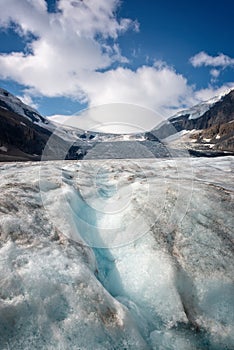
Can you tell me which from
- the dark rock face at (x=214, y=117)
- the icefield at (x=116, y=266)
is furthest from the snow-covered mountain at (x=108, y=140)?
the icefield at (x=116, y=266)

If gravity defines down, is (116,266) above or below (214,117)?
below

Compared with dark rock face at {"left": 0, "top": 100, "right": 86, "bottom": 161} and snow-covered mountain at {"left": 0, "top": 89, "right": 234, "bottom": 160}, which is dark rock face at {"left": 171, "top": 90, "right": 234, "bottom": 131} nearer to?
snow-covered mountain at {"left": 0, "top": 89, "right": 234, "bottom": 160}

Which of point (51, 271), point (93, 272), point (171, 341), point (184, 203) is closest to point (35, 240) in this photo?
point (51, 271)

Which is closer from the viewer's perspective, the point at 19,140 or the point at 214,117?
the point at 19,140

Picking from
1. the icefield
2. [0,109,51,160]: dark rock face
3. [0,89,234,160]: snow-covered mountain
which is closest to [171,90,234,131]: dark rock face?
[0,89,234,160]: snow-covered mountain

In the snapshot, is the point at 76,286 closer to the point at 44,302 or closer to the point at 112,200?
the point at 44,302

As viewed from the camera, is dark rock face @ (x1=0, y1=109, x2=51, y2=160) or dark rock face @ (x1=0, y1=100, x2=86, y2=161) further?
dark rock face @ (x1=0, y1=109, x2=51, y2=160)

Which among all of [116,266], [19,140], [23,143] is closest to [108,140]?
[23,143]

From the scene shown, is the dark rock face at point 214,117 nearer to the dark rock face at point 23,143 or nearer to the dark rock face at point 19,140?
the dark rock face at point 23,143

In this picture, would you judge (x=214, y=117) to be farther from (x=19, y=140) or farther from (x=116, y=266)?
(x=116, y=266)
